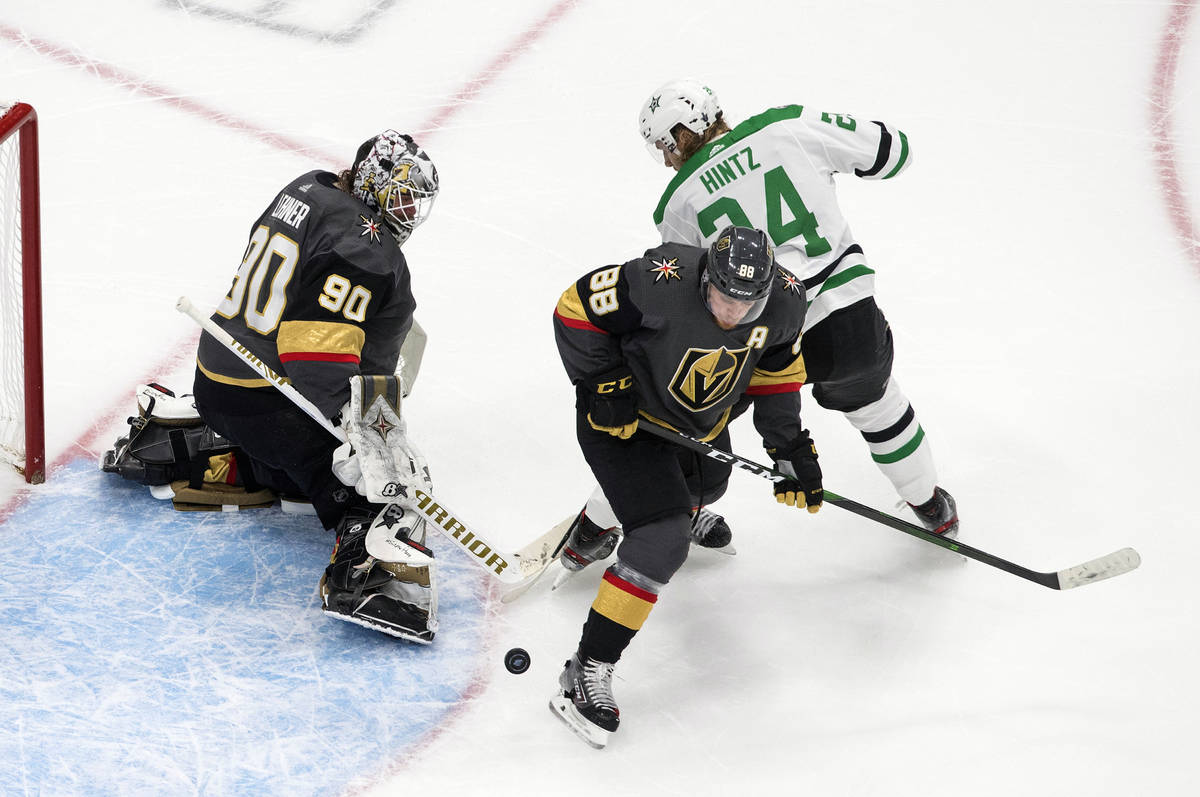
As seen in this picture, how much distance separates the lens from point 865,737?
2.93 m

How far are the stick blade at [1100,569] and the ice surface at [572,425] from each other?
0.19 meters

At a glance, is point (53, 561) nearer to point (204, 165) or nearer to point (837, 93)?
point (204, 165)

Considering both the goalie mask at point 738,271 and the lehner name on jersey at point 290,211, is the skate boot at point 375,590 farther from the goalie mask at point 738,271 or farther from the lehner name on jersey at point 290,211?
the goalie mask at point 738,271

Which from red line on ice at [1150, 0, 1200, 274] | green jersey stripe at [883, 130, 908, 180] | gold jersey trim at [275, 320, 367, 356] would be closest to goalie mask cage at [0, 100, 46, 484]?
gold jersey trim at [275, 320, 367, 356]

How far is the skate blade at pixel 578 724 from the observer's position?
9.27 ft

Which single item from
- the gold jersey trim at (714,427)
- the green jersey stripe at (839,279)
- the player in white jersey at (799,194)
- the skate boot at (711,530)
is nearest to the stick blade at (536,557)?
the skate boot at (711,530)

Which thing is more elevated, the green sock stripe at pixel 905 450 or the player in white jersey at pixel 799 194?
the player in white jersey at pixel 799 194

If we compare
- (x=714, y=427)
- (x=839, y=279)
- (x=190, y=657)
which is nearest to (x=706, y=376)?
(x=714, y=427)

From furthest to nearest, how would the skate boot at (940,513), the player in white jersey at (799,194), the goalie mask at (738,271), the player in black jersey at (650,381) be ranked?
the skate boot at (940,513), the player in white jersey at (799,194), the player in black jersey at (650,381), the goalie mask at (738,271)

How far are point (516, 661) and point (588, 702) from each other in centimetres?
27

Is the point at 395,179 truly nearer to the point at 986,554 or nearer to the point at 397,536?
the point at 397,536

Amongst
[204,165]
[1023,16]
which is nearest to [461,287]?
[204,165]

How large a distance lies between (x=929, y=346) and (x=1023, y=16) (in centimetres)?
251

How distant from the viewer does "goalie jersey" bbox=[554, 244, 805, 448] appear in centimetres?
274
